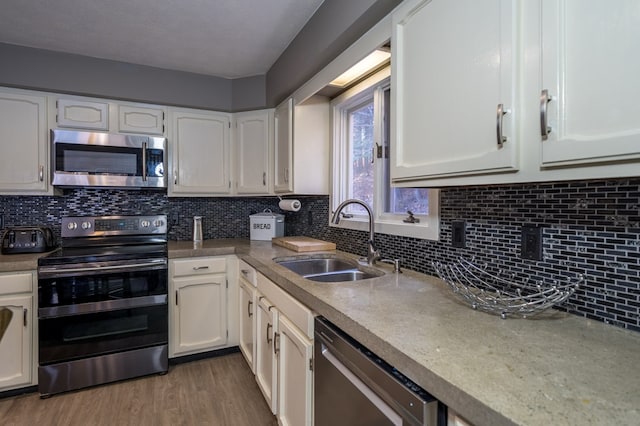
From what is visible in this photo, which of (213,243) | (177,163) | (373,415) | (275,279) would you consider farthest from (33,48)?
(373,415)

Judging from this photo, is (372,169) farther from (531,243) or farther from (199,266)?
(199,266)

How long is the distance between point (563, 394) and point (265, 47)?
230cm

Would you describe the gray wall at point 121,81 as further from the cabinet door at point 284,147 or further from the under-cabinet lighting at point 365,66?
the under-cabinet lighting at point 365,66

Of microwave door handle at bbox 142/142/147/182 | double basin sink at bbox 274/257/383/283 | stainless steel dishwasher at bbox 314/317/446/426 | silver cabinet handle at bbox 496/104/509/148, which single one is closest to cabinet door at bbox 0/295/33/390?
microwave door handle at bbox 142/142/147/182

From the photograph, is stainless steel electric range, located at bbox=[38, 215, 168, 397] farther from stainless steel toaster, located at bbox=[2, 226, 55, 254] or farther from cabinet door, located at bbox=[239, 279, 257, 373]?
cabinet door, located at bbox=[239, 279, 257, 373]

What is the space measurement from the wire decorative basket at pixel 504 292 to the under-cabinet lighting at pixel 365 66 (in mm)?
987

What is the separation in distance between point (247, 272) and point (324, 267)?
0.53 meters

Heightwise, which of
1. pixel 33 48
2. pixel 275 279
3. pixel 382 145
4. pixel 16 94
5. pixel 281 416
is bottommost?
pixel 281 416

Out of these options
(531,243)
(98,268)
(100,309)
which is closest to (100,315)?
(100,309)

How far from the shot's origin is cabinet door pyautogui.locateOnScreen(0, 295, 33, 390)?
1.97m

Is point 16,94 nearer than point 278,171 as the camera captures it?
Yes

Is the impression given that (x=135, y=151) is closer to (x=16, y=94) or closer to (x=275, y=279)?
(x=16, y=94)

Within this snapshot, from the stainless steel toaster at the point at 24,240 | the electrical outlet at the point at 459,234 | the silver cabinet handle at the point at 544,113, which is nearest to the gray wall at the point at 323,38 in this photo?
the silver cabinet handle at the point at 544,113

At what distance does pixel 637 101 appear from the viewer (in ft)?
2.04
